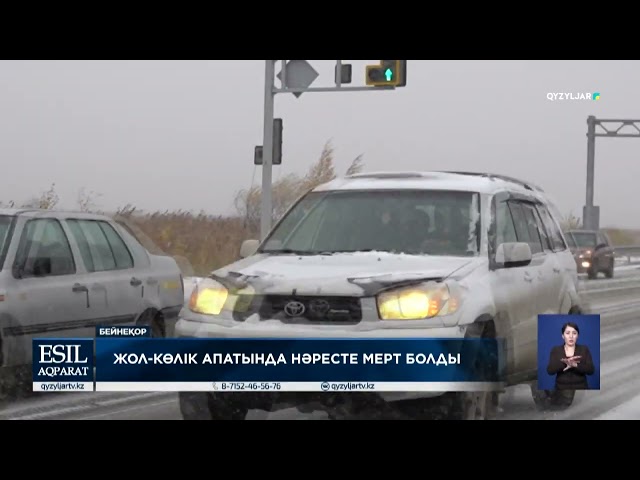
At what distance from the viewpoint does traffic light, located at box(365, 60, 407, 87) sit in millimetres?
8062

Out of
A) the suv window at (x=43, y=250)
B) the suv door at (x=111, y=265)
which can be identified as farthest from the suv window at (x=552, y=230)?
the suv window at (x=43, y=250)

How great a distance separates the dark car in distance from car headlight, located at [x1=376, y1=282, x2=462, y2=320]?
1.53m

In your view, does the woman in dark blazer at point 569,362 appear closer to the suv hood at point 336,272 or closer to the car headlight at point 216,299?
the suv hood at point 336,272

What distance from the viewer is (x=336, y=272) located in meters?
7.41

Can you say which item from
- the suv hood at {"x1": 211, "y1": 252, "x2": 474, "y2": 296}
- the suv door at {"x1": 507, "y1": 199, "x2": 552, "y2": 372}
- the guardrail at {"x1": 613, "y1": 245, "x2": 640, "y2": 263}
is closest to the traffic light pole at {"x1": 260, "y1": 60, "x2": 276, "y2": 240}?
the suv hood at {"x1": 211, "y1": 252, "x2": 474, "y2": 296}

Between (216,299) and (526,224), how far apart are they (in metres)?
2.29

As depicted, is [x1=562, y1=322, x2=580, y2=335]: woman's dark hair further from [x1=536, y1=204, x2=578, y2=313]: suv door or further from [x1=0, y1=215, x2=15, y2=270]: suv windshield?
[x1=0, y1=215, x2=15, y2=270]: suv windshield

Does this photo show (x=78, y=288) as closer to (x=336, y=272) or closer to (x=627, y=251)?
(x=336, y=272)

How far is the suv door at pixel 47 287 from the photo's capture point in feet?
26.2

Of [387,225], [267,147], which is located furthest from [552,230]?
[267,147]

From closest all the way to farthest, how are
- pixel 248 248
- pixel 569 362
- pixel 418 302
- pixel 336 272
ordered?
pixel 418 302 < pixel 336 272 < pixel 569 362 < pixel 248 248
